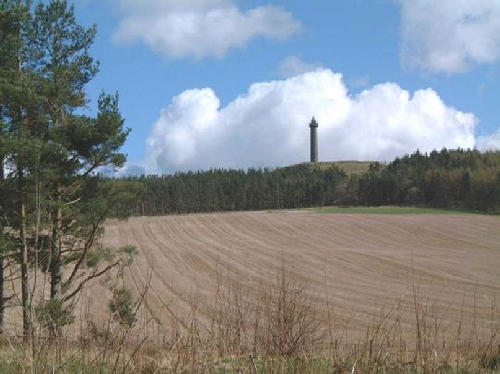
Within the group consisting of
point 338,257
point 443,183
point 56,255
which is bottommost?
point 338,257

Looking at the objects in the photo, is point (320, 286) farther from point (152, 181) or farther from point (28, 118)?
point (152, 181)

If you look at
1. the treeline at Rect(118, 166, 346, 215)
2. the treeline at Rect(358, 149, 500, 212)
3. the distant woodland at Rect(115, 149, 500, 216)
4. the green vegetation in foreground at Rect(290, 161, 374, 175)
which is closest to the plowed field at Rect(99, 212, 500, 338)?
the treeline at Rect(358, 149, 500, 212)

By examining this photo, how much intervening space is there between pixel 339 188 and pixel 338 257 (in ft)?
236

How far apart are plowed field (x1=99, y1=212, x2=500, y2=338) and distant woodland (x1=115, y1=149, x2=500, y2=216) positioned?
87.4 feet

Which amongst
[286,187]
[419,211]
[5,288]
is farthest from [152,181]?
[5,288]

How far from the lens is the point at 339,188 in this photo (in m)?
111

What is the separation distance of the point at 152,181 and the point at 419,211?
57860 mm

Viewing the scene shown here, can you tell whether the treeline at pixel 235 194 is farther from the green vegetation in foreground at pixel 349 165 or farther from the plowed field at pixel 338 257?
the green vegetation in foreground at pixel 349 165

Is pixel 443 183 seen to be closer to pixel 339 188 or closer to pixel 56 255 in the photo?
pixel 339 188

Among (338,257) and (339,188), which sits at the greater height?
(339,188)

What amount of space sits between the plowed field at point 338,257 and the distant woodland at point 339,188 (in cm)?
2665

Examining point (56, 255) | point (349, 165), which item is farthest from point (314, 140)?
point (56, 255)

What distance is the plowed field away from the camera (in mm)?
24172

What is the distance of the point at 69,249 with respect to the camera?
16.6 meters
